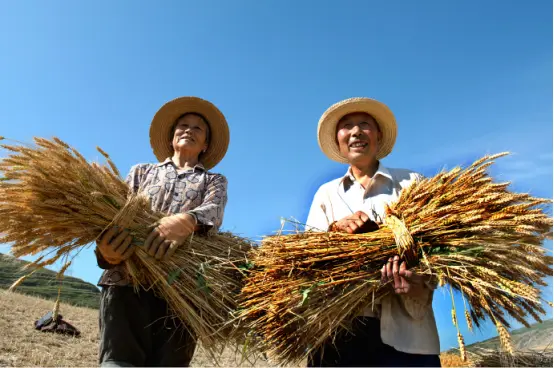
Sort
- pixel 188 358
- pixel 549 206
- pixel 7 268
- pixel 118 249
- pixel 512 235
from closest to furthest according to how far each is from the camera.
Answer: pixel 512 235
pixel 549 206
pixel 118 249
pixel 188 358
pixel 7 268

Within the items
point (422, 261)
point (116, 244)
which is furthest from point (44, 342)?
point (422, 261)

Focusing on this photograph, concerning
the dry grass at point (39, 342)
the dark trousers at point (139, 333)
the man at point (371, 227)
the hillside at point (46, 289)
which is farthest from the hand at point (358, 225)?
the dry grass at point (39, 342)

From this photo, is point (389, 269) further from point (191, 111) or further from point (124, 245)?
point (191, 111)

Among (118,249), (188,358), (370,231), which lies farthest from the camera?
(188,358)

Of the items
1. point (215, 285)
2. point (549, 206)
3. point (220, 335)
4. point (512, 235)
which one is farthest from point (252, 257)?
point (549, 206)

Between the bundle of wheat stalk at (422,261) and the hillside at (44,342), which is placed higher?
the bundle of wheat stalk at (422,261)

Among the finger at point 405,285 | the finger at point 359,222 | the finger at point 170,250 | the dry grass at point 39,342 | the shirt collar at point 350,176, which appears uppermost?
the shirt collar at point 350,176

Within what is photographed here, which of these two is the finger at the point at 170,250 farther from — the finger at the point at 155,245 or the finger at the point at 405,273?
the finger at the point at 405,273

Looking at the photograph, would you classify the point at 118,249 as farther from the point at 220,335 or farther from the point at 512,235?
the point at 512,235

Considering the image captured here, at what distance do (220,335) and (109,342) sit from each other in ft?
1.94

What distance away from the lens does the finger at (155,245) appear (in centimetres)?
219

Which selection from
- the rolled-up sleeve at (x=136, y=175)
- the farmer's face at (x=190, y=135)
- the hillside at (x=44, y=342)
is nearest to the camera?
the rolled-up sleeve at (x=136, y=175)

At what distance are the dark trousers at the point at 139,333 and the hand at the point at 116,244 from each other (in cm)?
25

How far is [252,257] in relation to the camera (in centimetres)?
238
